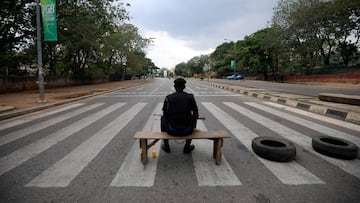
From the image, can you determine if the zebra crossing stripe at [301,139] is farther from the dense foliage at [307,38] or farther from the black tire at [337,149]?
the dense foliage at [307,38]

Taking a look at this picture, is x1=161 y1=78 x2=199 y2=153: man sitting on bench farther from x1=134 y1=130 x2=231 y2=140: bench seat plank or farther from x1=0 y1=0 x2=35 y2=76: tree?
x1=0 y1=0 x2=35 y2=76: tree

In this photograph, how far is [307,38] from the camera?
104ft

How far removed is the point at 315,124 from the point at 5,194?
716cm

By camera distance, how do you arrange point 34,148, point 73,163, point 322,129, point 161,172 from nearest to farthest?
point 161,172 → point 73,163 → point 34,148 → point 322,129

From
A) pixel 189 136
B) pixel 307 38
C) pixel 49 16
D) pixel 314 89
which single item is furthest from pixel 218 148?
Result: pixel 307 38

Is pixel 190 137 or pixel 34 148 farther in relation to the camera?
pixel 34 148

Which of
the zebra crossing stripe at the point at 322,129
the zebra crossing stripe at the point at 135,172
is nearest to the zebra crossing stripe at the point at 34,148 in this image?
the zebra crossing stripe at the point at 135,172

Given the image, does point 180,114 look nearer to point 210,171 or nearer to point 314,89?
point 210,171

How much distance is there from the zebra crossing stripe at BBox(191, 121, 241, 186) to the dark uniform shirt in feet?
2.36

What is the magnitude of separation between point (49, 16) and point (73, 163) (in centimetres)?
965

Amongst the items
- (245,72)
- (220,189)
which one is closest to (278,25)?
(245,72)

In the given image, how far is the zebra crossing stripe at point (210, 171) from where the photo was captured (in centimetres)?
276

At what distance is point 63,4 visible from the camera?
1684cm

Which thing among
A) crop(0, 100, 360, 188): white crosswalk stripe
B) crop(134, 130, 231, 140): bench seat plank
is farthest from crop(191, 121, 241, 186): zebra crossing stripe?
crop(134, 130, 231, 140): bench seat plank
